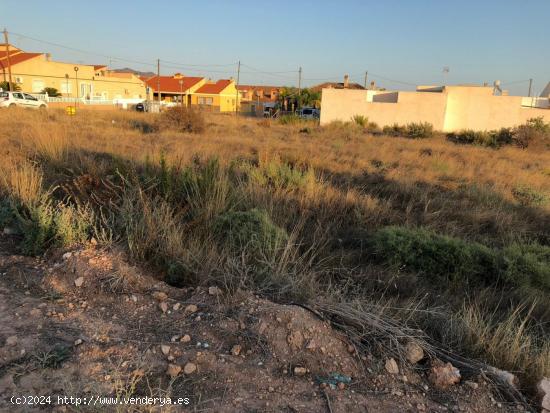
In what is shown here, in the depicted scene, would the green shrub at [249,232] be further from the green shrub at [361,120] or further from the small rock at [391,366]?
the green shrub at [361,120]

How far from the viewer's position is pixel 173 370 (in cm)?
235

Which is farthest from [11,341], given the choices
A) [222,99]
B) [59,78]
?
[222,99]

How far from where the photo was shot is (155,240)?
13.4ft

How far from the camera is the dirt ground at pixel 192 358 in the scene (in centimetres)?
221

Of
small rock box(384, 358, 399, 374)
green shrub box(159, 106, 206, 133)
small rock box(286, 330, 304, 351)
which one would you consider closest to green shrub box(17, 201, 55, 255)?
small rock box(286, 330, 304, 351)

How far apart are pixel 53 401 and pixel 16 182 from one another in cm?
393

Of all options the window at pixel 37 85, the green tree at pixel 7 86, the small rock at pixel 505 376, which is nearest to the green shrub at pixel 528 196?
the small rock at pixel 505 376

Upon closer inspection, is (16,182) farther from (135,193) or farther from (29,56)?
(29,56)

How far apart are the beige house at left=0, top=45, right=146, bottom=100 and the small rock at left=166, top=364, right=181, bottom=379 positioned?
52213 mm

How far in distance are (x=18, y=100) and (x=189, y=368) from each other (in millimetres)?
36698

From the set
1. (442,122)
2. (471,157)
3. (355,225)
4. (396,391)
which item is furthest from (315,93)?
(396,391)

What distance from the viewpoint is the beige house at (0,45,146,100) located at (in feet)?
165

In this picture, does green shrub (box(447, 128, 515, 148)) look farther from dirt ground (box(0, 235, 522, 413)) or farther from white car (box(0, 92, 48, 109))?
white car (box(0, 92, 48, 109))

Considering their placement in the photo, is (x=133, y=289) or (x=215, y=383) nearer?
(x=215, y=383)
